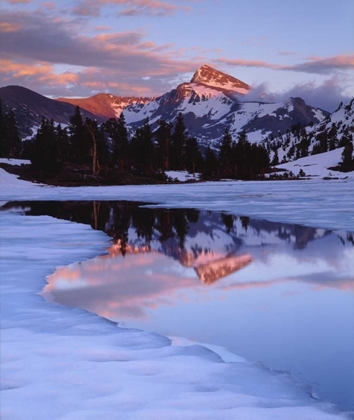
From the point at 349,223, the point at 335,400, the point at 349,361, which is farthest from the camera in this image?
the point at 349,223

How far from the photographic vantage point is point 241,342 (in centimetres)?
607

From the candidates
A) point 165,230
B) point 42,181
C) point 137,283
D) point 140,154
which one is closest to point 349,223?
point 165,230

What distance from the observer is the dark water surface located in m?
5.71

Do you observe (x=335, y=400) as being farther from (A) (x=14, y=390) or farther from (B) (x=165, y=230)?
(B) (x=165, y=230)

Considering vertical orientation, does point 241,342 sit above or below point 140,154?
below

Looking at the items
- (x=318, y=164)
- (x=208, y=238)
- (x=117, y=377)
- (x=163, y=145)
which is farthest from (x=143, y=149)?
(x=117, y=377)

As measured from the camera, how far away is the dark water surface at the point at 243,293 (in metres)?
5.71

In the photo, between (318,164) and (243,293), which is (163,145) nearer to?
(318,164)

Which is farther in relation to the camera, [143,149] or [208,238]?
[143,149]

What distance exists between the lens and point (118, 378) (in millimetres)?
4875

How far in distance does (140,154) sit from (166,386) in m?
96.1

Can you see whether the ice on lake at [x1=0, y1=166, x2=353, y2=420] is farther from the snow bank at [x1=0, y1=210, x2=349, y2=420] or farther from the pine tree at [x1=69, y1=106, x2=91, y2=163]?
the pine tree at [x1=69, y1=106, x2=91, y2=163]

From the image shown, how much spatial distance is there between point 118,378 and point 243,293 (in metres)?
3.97

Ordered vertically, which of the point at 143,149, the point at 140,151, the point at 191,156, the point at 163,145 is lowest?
the point at 191,156
